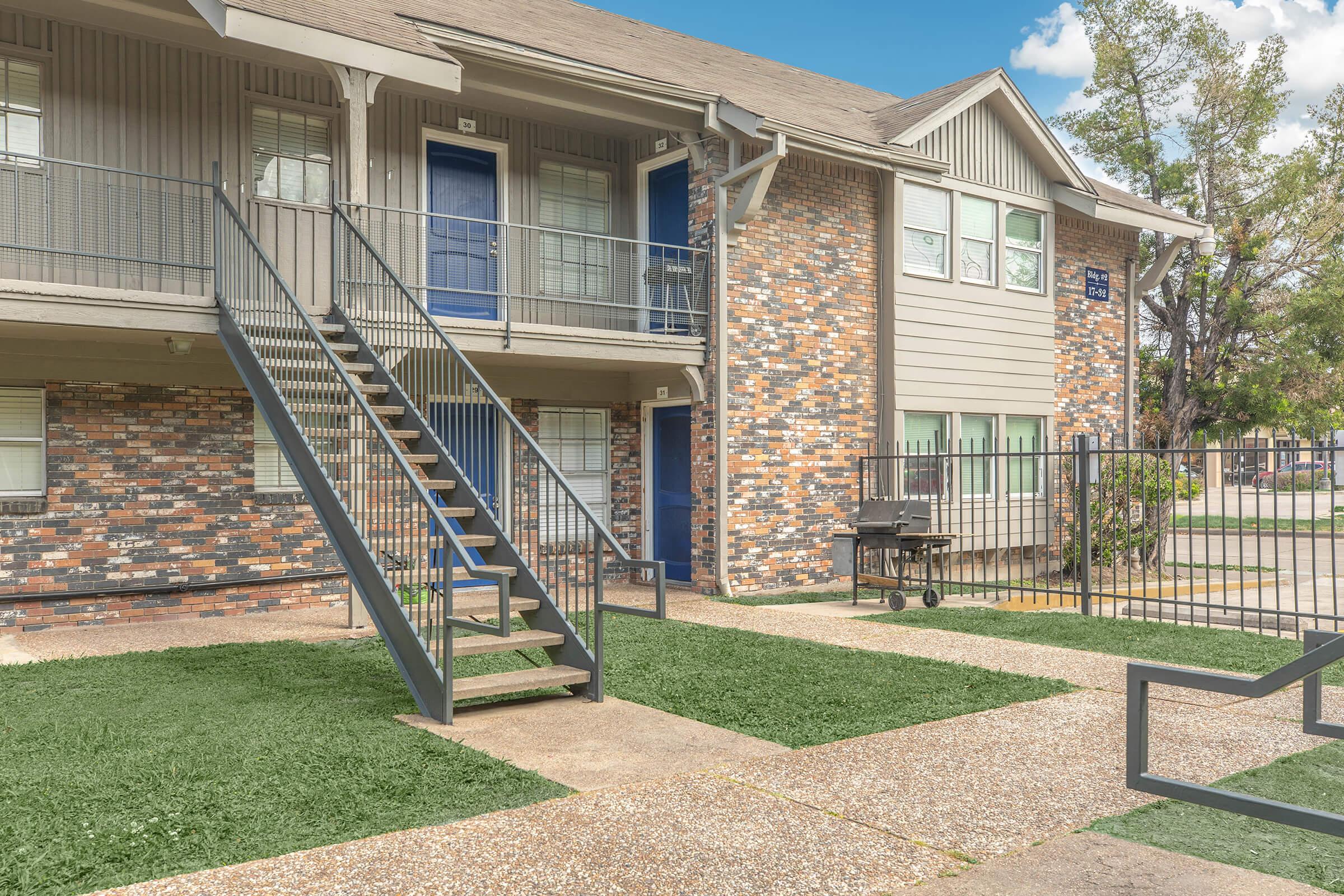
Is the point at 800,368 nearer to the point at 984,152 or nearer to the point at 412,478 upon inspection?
the point at 984,152

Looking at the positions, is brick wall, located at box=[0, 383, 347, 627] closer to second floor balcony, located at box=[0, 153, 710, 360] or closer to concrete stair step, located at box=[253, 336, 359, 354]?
second floor balcony, located at box=[0, 153, 710, 360]

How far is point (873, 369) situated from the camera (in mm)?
14055

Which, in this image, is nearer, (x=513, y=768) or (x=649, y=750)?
(x=513, y=768)

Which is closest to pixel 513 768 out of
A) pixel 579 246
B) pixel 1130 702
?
pixel 1130 702

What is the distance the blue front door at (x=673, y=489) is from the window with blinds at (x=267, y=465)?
458cm

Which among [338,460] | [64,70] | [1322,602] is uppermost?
[64,70]

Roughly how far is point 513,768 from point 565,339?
6.96m

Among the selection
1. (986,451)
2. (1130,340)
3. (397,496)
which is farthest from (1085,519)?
(1130,340)

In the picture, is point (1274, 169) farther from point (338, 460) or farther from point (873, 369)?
point (338, 460)

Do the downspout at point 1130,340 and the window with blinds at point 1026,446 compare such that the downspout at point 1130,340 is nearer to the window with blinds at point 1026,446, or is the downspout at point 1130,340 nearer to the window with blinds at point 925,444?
the window with blinds at point 1026,446

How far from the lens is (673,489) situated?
536 inches

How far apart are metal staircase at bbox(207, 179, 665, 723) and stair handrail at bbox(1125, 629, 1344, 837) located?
3219 millimetres

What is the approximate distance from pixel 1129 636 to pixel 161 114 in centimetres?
1036

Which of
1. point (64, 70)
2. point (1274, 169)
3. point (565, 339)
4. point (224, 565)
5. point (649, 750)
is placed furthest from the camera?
point (1274, 169)
